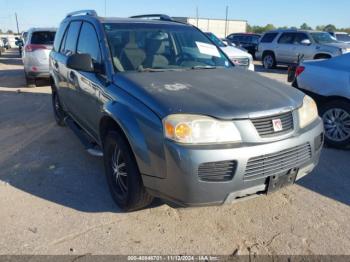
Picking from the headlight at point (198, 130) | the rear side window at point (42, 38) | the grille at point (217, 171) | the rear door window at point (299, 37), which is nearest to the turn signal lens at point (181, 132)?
the headlight at point (198, 130)

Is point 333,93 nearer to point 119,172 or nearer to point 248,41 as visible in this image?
point 119,172

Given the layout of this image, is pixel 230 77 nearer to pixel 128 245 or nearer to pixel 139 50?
pixel 139 50

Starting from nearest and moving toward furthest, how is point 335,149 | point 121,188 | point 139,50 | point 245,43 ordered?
point 121,188
point 139,50
point 335,149
point 245,43

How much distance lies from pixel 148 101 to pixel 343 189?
2.46 m

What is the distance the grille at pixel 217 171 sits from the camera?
2584 millimetres

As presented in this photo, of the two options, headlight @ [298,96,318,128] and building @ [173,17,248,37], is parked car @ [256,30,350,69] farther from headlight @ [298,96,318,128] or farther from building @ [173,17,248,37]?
building @ [173,17,248,37]

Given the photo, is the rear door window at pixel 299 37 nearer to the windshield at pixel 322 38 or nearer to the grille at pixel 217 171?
the windshield at pixel 322 38

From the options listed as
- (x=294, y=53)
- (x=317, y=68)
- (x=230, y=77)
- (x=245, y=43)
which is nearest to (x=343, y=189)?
(x=230, y=77)

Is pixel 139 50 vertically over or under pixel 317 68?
over

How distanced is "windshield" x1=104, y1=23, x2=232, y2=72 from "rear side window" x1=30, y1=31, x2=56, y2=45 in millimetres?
7788

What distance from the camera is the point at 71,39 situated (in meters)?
4.99

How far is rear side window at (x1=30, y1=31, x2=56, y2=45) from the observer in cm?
1096

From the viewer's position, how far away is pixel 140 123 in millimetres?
2826

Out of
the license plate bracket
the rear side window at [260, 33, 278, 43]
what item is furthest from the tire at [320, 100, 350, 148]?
the rear side window at [260, 33, 278, 43]
